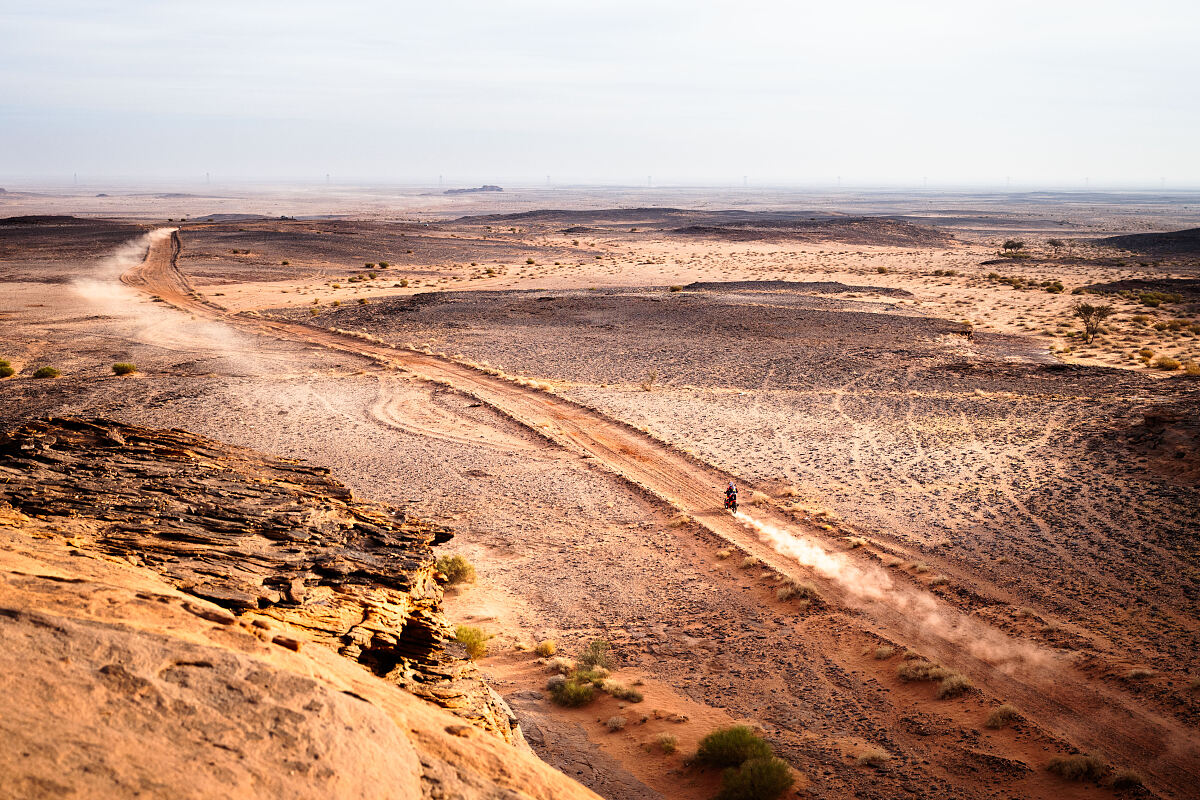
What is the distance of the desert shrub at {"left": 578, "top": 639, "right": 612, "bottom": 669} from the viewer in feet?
42.4

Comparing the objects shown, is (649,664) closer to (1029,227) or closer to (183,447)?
(183,447)

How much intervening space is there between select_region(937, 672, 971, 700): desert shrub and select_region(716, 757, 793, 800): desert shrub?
3.36 m

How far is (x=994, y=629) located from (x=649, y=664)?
593 cm

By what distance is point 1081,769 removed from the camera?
10.0m

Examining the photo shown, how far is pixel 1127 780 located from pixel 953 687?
2.43 m

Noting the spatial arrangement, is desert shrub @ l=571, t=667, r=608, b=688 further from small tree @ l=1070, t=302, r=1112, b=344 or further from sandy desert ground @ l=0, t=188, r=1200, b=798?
small tree @ l=1070, t=302, r=1112, b=344

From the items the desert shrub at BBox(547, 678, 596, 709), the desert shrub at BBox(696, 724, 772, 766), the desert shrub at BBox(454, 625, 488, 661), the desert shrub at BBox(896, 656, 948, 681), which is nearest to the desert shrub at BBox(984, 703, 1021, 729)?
the desert shrub at BBox(896, 656, 948, 681)

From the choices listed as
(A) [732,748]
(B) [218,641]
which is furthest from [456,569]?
(B) [218,641]

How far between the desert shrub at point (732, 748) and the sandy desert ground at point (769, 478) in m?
0.28

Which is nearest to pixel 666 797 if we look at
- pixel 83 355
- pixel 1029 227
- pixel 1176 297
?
pixel 83 355

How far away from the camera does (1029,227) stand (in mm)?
144125

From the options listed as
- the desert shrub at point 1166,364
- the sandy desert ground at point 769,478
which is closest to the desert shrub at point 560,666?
the sandy desert ground at point 769,478

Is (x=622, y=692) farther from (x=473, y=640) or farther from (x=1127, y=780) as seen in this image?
(x=1127, y=780)

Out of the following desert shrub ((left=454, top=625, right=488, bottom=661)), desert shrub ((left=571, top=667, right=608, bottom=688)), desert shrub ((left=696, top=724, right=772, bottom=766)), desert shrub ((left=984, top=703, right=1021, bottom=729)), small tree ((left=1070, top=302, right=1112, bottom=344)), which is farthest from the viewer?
small tree ((left=1070, top=302, right=1112, bottom=344))
